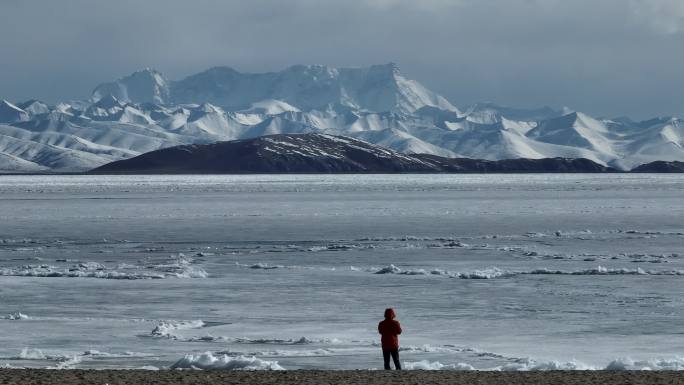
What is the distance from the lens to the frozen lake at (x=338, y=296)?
20.4 m

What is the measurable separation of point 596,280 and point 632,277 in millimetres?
1305

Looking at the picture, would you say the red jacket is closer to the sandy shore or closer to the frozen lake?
the sandy shore

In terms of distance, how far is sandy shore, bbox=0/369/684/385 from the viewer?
16.0 meters

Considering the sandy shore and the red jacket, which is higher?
the red jacket

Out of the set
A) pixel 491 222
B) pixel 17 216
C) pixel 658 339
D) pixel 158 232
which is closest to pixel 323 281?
pixel 658 339

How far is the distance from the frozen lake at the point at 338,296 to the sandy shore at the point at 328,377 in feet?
4.59

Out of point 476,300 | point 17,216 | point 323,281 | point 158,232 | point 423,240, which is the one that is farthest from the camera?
point 17,216

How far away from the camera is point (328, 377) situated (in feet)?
54.3

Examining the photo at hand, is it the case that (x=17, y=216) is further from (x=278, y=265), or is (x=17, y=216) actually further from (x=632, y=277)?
(x=632, y=277)

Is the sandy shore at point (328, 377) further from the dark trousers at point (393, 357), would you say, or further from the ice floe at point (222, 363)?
the ice floe at point (222, 363)

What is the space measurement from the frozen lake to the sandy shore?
4.59 feet

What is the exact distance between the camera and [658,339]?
21609 mm

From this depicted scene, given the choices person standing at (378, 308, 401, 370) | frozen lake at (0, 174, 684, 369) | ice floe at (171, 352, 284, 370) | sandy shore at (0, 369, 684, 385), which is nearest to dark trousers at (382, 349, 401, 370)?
person standing at (378, 308, 401, 370)

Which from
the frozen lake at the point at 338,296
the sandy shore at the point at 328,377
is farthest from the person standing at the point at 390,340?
the frozen lake at the point at 338,296
